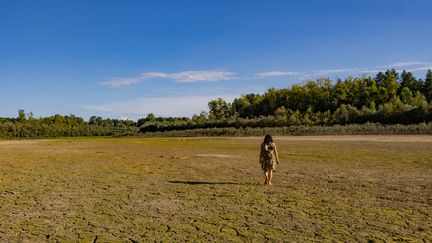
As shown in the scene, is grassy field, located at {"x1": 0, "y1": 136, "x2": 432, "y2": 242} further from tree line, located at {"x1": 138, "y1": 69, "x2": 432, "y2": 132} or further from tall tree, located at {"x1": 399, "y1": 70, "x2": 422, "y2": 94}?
tall tree, located at {"x1": 399, "y1": 70, "x2": 422, "y2": 94}

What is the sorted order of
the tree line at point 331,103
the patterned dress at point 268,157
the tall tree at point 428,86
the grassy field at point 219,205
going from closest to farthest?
1. the grassy field at point 219,205
2. the patterned dress at point 268,157
3. the tree line at point 331,103
4. the tall tree at point 428,86

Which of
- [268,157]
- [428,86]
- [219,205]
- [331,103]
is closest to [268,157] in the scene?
[268,157]

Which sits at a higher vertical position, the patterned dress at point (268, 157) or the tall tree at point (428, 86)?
the tall tree at point (428, 86)

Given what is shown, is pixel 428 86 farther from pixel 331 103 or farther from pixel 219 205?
pixel 219 205

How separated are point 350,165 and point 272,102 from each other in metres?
88.0

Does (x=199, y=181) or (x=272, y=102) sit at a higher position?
(x=272, y=102)

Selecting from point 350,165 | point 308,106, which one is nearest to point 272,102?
point 308,106

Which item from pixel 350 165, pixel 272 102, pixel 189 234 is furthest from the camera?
pixel 272 102

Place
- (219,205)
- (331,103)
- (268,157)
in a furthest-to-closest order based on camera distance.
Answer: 1. (331,103)
2. (268,157)
3. (219,205)

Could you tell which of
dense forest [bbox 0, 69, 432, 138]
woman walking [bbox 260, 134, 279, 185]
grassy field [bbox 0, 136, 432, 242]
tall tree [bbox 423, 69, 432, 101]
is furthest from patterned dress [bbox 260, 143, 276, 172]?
tall tree [bbox 423, 69, 432, 101]

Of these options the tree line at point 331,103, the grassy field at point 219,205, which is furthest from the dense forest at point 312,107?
the grassy field at point 219,205

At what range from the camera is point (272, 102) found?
10794 centimetres

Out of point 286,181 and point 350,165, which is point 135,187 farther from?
point 350,165

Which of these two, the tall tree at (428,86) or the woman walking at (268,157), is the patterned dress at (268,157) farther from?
the tall tree at (428,86)
